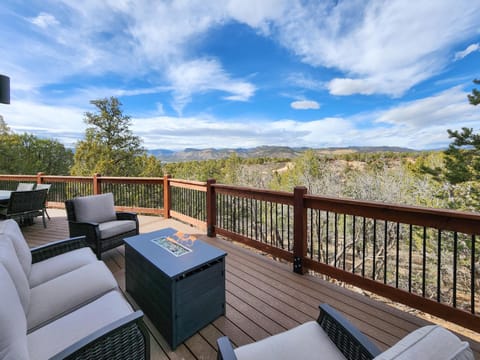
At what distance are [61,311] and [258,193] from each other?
2.46 m

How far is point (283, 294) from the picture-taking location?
2.41 m

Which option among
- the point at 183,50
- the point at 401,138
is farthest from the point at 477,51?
the point at 183,50

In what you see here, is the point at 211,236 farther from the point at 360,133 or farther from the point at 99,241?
the point at 360,133

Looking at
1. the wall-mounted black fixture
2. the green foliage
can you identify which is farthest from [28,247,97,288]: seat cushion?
the green foliage

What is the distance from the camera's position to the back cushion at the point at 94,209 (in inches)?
130

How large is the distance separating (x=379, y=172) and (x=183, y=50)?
11.0 meters

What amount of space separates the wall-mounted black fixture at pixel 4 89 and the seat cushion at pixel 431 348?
434 cm

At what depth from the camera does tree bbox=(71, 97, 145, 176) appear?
14539 millimetres

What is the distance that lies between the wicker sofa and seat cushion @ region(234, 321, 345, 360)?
0.66 m

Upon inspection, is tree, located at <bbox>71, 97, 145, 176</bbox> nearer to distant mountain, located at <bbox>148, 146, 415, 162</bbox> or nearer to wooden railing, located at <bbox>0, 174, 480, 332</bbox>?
distant mountain, located at <bbox>148, 146, 415, 162</bbox>

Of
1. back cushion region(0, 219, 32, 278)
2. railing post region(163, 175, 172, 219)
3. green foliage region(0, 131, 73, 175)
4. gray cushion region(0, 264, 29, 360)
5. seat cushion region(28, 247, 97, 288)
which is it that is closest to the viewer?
gray cushion region(0, 264, 29, 360)

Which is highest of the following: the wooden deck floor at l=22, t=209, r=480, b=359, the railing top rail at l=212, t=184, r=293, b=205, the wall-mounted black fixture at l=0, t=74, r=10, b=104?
the wall-mounted black fixture at l=0, t=74, r=10, b=104

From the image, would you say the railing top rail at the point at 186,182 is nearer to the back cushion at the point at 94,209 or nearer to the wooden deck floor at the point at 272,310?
the back cushion at the point at 94,209

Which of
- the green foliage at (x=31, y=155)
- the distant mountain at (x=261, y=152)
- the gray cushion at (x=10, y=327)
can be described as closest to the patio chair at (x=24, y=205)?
the gray cushion at (x=10, y=327)
